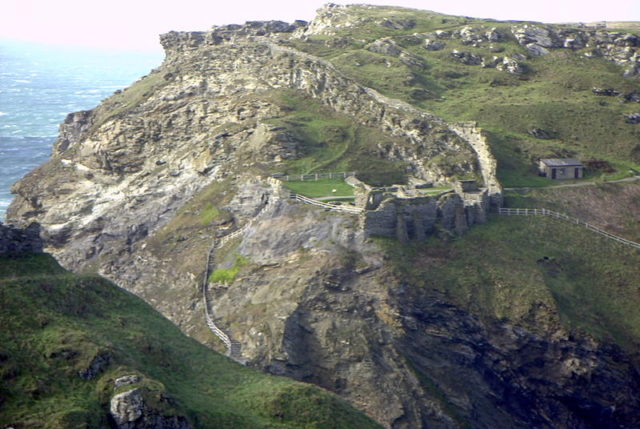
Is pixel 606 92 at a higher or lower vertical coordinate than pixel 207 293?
higher

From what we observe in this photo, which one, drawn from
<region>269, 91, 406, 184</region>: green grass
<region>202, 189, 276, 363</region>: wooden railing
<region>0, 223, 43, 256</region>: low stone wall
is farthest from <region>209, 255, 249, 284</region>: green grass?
<region>0, 223, 43, 256</region>: low stone wall

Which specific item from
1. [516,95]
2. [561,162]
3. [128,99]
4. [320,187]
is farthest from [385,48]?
[320,187]

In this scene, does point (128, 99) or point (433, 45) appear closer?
point (128, 99)

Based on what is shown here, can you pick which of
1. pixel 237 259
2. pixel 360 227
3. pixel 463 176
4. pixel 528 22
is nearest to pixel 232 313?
pixel 237 259

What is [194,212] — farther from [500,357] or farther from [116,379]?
[116,379]

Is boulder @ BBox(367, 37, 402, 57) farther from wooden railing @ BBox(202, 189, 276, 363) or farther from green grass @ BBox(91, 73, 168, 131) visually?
wooden railing @ BBox(202, 189, 276, 363)

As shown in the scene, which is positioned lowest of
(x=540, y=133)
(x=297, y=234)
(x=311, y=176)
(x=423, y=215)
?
(x=297, y=234)

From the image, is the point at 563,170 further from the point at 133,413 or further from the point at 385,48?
the point at 133,413
